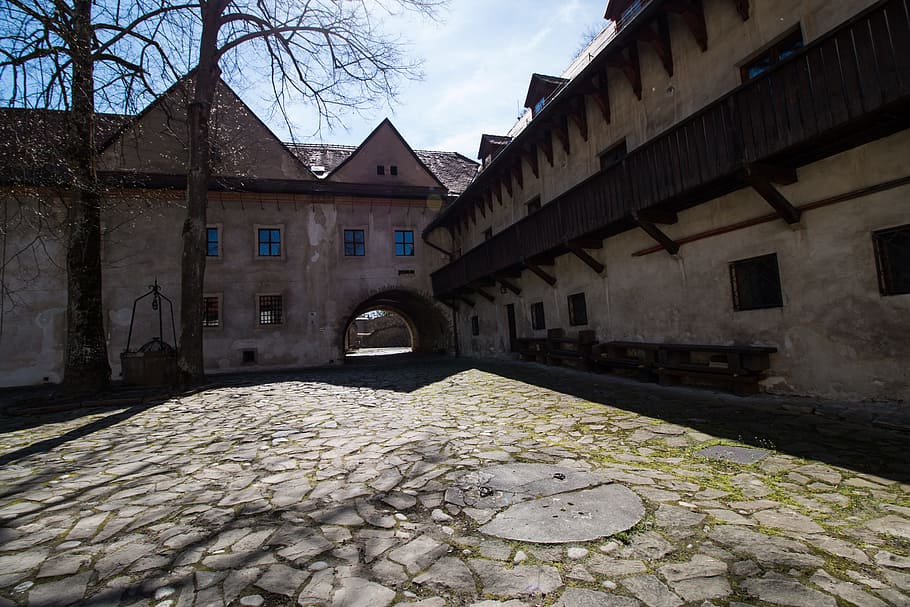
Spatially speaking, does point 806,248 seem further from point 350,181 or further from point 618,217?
point 350,181

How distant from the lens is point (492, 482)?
3.75 meters

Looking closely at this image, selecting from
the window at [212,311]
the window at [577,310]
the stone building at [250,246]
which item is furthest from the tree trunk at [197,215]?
the window at [577,310]

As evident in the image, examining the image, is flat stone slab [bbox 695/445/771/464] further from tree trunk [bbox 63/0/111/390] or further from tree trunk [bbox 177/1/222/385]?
tree trunk [bbox 63/0/111/390]

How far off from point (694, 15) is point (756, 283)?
17.6 feet

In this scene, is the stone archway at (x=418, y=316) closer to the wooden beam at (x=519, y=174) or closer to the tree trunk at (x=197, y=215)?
→ the wooden beam at (x=519, y=174)

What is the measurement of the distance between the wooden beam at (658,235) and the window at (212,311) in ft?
56.9

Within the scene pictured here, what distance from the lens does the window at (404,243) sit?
21.7 m

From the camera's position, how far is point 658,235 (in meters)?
9.07

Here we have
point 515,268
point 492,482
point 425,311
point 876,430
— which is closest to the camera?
point 492,482

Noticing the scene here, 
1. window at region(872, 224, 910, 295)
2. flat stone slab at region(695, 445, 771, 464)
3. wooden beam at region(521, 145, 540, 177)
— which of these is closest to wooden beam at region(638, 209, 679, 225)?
window at region(872, 224, 910, 295)

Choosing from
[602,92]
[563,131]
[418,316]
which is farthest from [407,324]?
[602,92]

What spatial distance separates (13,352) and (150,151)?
9.69m

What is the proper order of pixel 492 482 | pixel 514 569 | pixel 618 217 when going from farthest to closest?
pixel 618 217
pixel 492 482
pixel 514 569

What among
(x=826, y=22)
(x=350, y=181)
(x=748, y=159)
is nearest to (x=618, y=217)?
(x=748, y=159)
